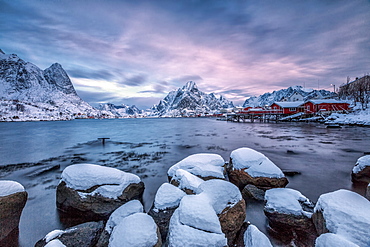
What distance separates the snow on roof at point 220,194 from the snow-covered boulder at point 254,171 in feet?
8.35

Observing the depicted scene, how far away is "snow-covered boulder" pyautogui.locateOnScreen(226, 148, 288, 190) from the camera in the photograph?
5.85 metres

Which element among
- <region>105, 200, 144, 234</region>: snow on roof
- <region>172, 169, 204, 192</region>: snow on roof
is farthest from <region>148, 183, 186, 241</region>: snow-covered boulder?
<region>172, 169, 204, 192</region>: snow on roof

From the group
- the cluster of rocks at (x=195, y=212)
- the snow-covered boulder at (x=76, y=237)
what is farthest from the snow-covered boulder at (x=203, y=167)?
the snow-covered boulder at (x=76, y=237)

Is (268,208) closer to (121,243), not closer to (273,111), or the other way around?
(121,243)

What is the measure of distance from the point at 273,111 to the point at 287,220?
71.0 metres

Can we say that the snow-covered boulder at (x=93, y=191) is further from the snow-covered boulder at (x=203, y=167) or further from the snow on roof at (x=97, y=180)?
the snow-covered boulder at (x=203, y=167)

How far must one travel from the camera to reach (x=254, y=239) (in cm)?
330

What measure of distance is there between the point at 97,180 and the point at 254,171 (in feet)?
18.0

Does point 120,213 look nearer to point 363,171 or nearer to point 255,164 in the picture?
point 255,164

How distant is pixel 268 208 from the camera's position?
443 cm

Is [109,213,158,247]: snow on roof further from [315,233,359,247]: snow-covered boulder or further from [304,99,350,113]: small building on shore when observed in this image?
[304,99,350,113]: small building on shore

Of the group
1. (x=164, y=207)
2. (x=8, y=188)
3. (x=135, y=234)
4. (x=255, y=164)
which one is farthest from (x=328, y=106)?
(x=8, y=188)

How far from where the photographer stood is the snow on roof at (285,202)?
13.6ft

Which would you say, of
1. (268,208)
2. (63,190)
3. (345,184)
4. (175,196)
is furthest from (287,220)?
(63,190)
